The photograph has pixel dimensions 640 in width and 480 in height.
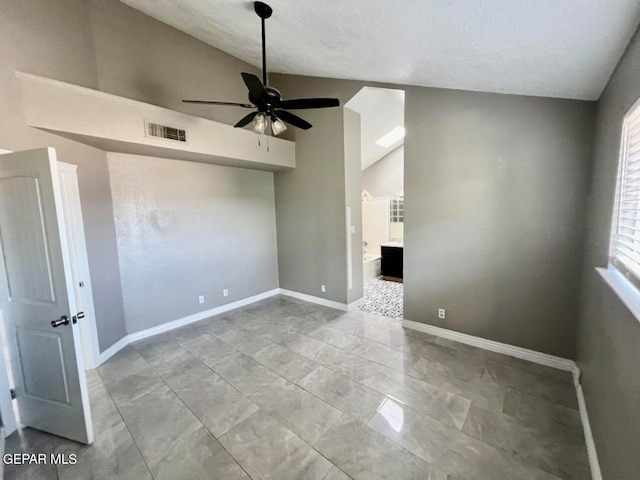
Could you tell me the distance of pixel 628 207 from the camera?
1590mm

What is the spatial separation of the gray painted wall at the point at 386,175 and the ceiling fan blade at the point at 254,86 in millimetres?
6175

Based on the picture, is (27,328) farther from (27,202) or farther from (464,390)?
(464,390)

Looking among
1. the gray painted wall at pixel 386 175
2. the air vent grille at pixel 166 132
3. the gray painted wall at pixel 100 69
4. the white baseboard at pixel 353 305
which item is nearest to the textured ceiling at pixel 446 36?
the gray painted wall at pixel 100 69

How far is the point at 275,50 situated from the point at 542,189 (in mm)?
3511

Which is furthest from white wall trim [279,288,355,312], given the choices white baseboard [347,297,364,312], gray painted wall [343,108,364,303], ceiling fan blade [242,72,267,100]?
ceiling fan blade [242,72,267,100]

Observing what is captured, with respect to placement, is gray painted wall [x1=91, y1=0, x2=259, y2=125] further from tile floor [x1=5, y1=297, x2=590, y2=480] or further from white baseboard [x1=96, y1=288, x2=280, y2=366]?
tile floor [x1=5, y1=297, x2=590, y2=480]

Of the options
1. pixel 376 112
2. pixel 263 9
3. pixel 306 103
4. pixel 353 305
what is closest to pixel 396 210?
pixel 376 112

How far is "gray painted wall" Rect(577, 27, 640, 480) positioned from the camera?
1.16 m

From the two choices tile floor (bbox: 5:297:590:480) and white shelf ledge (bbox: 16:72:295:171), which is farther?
white shelf ledge (bbox: 16:72:295:171)

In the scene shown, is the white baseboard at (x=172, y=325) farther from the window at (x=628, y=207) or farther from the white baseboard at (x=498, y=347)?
the window at (x=628, y=207)

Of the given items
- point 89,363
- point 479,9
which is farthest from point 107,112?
point 479,9

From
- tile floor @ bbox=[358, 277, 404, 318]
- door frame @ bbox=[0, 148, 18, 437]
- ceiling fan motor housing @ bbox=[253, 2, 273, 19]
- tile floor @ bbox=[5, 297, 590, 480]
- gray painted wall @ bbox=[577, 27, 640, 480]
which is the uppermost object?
ceiling fan motor housing @ bbox=[253, 2, 273, 19]

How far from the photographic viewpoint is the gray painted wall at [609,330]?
1158 millimetres

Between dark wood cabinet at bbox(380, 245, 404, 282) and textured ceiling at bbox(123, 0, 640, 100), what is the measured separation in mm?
3774
